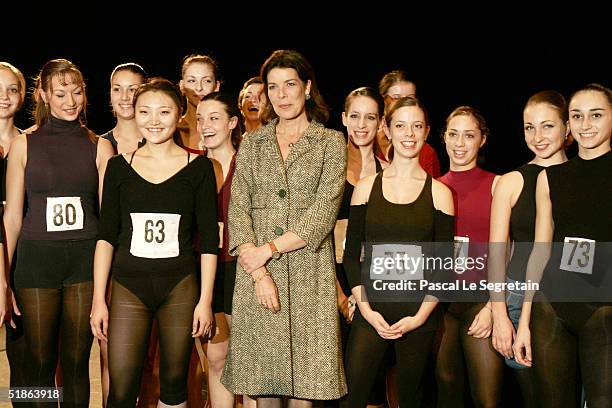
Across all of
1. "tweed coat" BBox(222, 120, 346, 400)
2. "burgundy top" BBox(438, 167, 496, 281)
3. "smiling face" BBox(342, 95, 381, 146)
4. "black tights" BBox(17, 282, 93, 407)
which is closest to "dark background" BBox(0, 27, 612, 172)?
"smiling face" BBox(342, 95, 381, 146)

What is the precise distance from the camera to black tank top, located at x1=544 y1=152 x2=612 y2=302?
7.74 ft

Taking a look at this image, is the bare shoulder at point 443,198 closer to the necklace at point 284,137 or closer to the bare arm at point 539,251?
the bare arm at point 539,251

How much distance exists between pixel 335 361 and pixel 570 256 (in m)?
0.82

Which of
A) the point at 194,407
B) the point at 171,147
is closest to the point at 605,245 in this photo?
the point at 171,147

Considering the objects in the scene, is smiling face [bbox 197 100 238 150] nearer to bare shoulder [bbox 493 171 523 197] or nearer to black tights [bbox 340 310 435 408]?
black tights [bbox 340 310 435 408]

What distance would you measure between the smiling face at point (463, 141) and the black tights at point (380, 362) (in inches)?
27.2

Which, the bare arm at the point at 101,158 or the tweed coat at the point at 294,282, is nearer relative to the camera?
the tweed coat at the point at 294,282

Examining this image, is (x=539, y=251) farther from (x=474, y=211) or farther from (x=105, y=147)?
(x=105, y=147)

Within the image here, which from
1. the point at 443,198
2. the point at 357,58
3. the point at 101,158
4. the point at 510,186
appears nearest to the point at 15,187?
the point at 101,158

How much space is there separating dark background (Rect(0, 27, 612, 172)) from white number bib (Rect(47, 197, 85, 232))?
382cm

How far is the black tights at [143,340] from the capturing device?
8.38 ft

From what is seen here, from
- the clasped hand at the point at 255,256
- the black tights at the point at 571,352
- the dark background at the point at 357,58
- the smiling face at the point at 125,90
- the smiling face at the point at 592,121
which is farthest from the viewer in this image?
the dark background at the point at 357,58

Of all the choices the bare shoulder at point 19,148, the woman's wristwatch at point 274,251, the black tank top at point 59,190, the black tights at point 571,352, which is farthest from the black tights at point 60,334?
the black tights at point 571,352

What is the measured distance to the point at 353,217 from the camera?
8.74 feet
